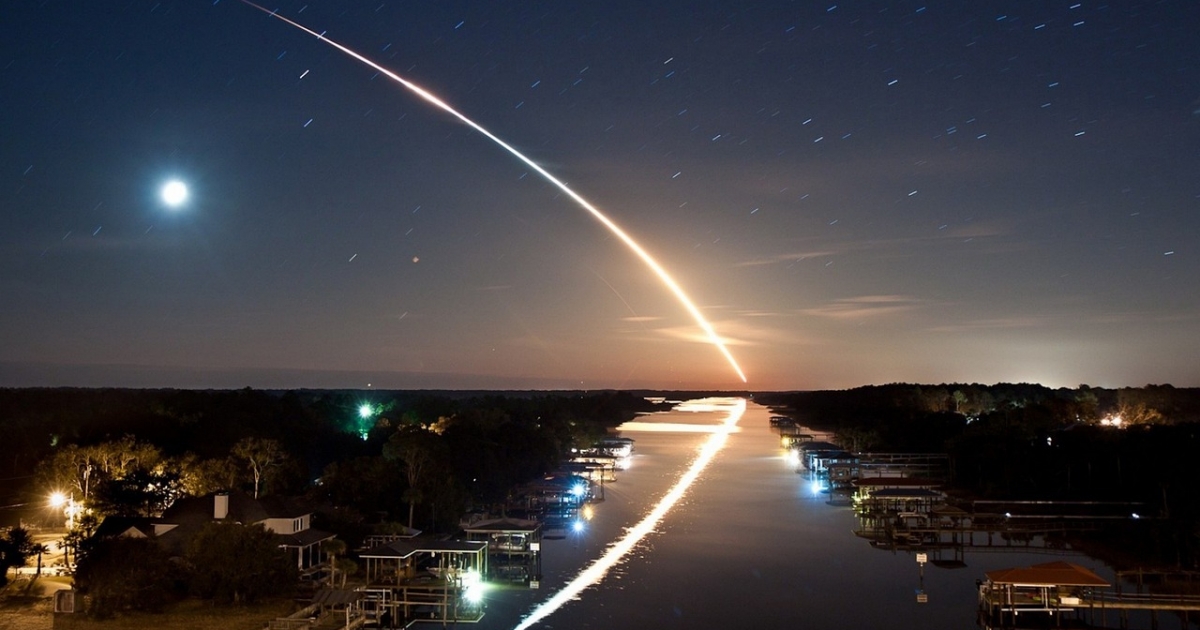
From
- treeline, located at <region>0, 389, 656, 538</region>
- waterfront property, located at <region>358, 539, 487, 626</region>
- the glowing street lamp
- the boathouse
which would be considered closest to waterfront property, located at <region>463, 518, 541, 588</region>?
waterfront property, located at <region>358, 539, 487, 626</region>

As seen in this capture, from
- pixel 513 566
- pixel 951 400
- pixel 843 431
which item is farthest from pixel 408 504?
pixel 951 400

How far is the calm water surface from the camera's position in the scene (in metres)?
27.4

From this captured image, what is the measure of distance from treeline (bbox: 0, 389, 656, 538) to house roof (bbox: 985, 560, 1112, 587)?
2136cm

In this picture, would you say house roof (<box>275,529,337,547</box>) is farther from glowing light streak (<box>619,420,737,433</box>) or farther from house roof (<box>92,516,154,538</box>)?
glowing light streak (<box>619,420,737,433</box>)

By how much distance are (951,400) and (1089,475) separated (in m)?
74.8

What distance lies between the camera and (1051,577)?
26.1 m

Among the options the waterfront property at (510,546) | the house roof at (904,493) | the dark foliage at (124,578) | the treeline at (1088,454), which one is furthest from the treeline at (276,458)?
the treeline at (1088,454)

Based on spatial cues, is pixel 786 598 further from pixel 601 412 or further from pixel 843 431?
pixel 601 412

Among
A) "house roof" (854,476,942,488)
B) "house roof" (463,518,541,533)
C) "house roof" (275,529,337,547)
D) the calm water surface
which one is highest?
"house roof" (275,529,337,547)

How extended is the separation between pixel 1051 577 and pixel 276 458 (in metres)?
30.9

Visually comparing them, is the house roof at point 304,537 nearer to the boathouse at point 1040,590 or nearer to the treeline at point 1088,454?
the boathouse at point 1040,590

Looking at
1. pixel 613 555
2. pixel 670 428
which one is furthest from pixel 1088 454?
pixel 670 428

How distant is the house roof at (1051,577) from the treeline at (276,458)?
2136 cm

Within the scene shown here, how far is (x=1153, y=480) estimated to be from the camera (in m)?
45.8
